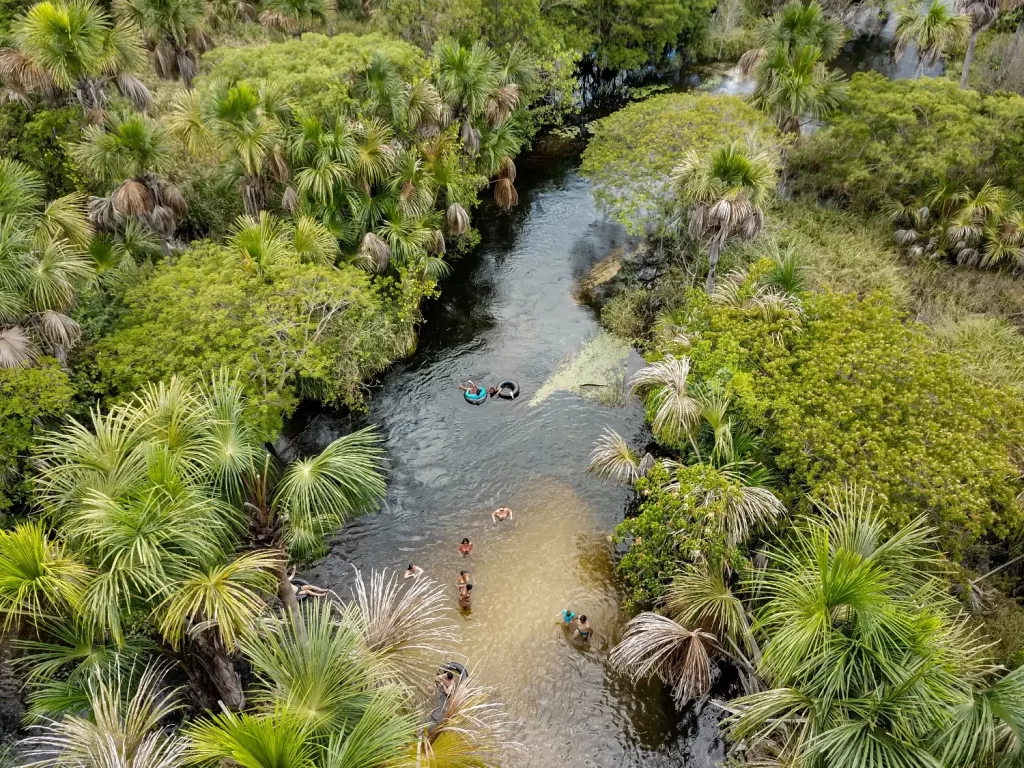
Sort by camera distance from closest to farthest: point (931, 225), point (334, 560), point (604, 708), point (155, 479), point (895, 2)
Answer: point (155, 479), point (604, 708), point (334, 560), point (931, 225), point (895, 2)

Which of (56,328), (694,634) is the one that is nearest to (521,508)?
(694,634)

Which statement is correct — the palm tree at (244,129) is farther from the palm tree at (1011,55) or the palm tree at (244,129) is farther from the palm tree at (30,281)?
the palm tree at (1011,55)

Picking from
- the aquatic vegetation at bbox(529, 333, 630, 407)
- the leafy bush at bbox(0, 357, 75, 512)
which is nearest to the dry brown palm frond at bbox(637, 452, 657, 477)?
the aquatic vegetation at bbox(529, 333, 630, 407)

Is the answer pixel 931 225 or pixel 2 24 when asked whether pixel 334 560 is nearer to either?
pixel 2 24

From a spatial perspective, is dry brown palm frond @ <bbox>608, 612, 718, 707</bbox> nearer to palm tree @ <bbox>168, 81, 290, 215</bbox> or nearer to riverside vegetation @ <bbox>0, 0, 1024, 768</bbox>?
riverside vegetation @ <bbox>0, 0, 1024, 768</bbox>

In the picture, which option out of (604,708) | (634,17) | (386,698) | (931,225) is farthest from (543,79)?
(386,698)

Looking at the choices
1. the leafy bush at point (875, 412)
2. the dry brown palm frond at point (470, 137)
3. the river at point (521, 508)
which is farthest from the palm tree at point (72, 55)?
the leafy bush at point (875, 412)
